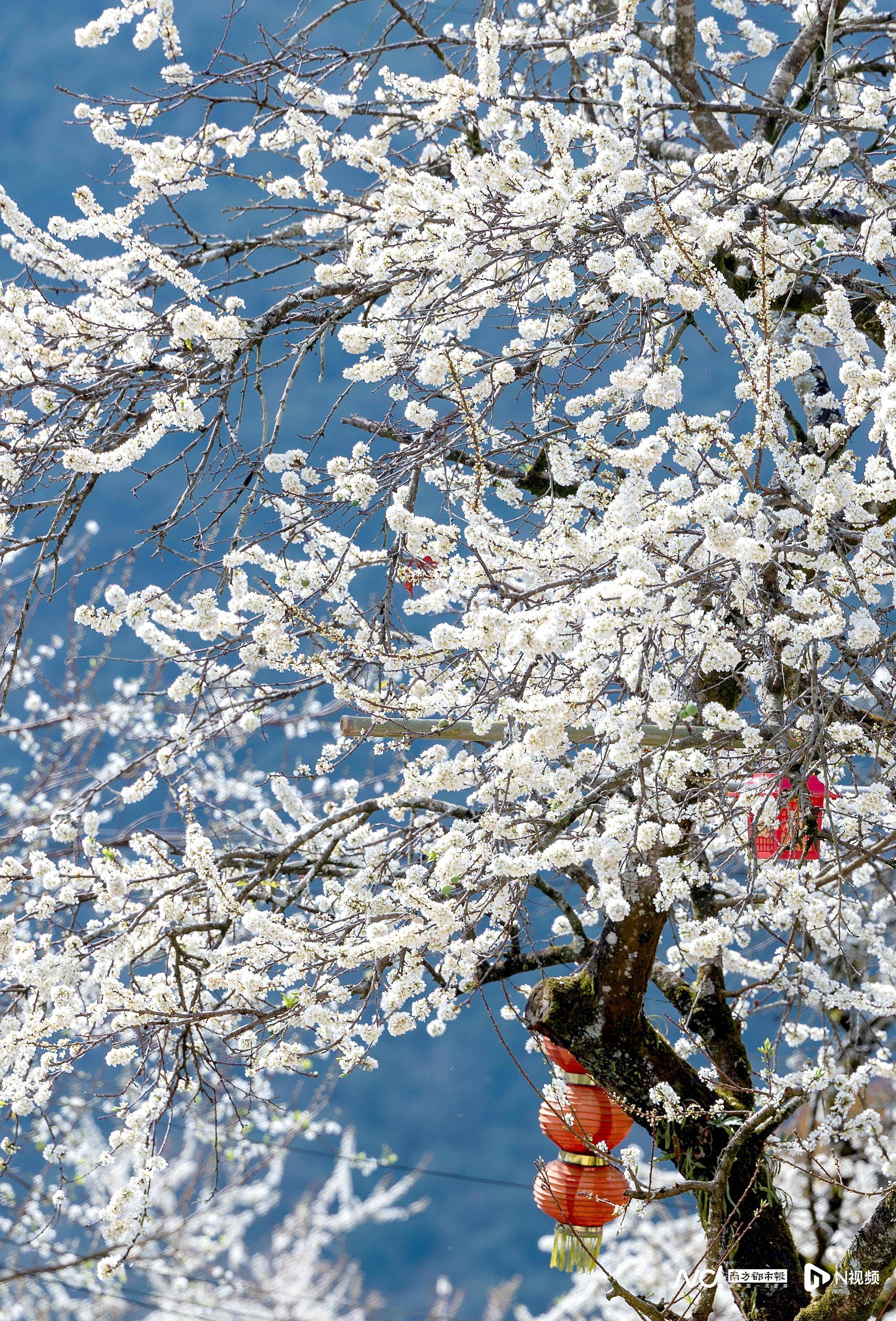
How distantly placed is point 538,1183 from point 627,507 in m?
1.88

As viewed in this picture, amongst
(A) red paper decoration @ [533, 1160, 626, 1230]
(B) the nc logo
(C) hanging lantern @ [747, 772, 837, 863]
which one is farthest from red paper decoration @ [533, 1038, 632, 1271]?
(C) hanging lantern @ [747, 772, 837, 863]

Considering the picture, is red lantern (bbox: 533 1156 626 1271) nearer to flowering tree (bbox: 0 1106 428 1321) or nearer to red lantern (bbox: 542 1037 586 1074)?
red lantern (bbox: 542 1037 586 1074)

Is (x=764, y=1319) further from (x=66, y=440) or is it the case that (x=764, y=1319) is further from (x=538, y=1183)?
(x=66, y=440)

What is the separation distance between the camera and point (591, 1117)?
112 inches

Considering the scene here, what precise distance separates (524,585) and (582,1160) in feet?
4.79

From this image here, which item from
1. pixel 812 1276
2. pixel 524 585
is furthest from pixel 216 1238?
pixel 524 585

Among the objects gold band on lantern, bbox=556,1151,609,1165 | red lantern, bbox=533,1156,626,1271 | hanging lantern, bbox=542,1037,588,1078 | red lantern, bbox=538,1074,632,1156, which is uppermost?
hanging lantern, bbox=542,1037,588,1078

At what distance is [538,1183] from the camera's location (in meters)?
2.88

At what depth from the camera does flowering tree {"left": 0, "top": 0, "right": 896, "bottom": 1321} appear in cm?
213

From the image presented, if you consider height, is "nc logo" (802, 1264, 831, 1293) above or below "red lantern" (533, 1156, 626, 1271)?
below

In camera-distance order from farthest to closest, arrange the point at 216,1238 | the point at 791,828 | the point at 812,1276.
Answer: the point at 216,1238 < the point at 812,1276 < the point at 791,828

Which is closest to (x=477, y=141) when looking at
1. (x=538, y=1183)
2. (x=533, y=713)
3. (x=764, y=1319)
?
(x=533, y=713)

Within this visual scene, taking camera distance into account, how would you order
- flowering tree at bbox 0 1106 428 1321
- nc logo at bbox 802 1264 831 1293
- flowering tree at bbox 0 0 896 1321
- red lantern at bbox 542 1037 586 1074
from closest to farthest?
flowering tree at bbox 0 0 896 1321, nc logo at bbox 802 1264 831 1293, red lantern at bbox 542 1037 586 1074, flowering tree at bbox 0 1106 428 1321

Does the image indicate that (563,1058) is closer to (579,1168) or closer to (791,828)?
(579,1168)
